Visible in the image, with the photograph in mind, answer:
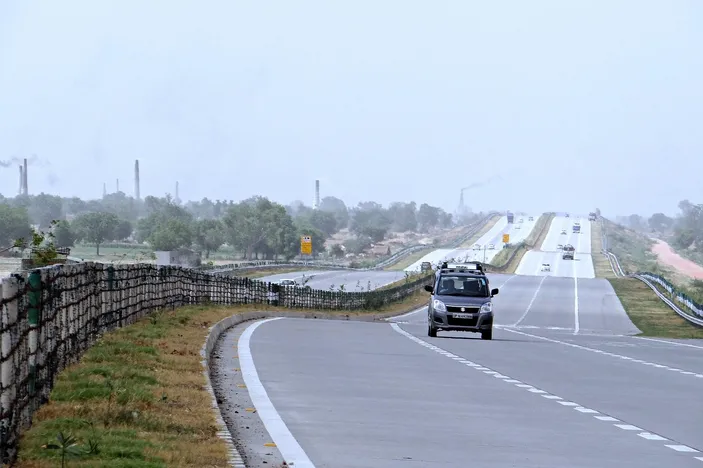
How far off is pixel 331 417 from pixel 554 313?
75.5 metres

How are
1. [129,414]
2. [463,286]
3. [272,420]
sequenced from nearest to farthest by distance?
[129,414], [272,420], [463,286]

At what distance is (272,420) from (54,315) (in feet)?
8.84

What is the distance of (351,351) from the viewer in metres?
30.3

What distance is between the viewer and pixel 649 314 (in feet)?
290

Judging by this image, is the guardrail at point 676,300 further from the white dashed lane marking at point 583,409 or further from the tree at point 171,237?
the tree at point 171,237

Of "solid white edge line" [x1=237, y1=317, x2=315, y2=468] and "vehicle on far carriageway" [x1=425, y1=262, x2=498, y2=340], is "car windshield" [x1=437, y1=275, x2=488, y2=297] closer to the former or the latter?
"vehicle on far carriageway" [x1=425, y1=262, x2=498, y2=340]

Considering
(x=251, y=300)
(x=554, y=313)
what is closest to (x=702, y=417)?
(x=251, y=300)

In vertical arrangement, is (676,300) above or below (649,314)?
above

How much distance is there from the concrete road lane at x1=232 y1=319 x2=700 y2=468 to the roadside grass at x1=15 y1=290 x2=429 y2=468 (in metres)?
0.99

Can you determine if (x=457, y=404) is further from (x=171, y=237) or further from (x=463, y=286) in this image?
(x=171, y=237)

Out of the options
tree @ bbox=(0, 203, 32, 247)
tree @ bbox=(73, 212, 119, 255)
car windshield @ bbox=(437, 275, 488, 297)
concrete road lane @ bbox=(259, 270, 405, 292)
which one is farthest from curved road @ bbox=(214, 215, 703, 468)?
tree @ bbox=(73, 212, 119, 255)

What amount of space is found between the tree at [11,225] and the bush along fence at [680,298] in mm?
45333

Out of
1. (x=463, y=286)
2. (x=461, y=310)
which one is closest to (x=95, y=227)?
(x=463, y=286)

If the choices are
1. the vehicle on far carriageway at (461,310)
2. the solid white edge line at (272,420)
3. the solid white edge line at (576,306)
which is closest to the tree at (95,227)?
the solid white edge line at (576,306)
